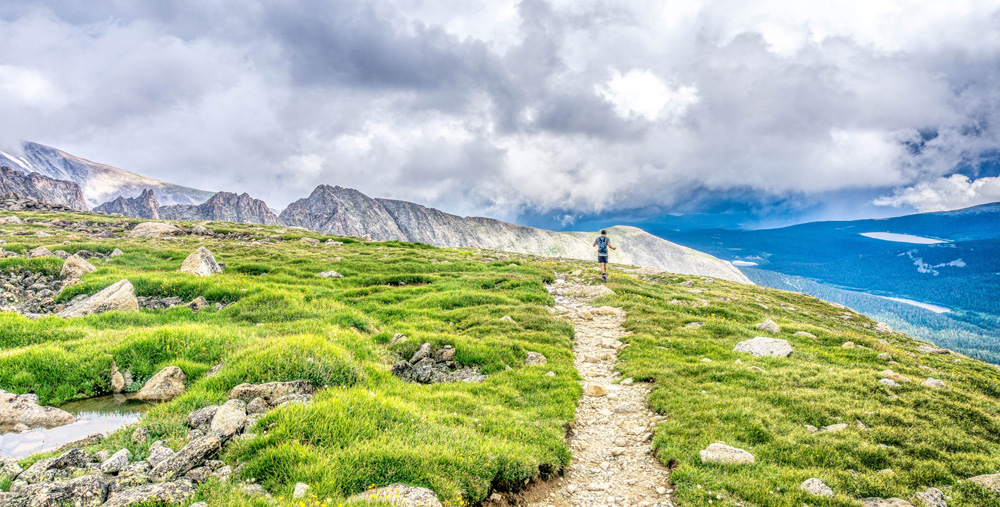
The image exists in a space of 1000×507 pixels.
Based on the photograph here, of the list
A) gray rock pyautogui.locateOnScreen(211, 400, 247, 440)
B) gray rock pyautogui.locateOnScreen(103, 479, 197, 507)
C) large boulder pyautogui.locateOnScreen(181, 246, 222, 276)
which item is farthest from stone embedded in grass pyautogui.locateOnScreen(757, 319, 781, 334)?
large boulder pyautogui.locateOnScreen(181, 246, 222, 276)

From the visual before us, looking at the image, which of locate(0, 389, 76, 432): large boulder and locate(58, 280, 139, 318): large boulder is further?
locate(58, 280, 139, 318): large boulder

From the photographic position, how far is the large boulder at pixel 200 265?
2077 cm

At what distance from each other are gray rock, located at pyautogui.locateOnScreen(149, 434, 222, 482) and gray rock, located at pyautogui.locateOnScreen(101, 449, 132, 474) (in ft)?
1.85

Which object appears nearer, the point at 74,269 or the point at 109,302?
the point at 109,302

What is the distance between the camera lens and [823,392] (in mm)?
11188

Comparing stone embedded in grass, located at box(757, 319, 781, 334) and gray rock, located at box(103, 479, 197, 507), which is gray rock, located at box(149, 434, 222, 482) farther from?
stone embedded in grass, located at box(757, 319, 781, 334)

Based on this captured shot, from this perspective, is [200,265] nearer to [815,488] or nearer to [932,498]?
[815,488]

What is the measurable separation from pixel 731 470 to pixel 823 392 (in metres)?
5.46

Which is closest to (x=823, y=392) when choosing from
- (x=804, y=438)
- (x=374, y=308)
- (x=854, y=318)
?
(x=804, y=438)

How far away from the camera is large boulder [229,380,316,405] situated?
8.27m

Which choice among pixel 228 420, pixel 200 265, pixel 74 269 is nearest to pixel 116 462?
pixel 228 420

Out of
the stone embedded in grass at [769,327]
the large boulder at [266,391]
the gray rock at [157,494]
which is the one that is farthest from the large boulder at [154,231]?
the stone embedded in grass at [769,327]

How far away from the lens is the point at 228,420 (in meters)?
7.03

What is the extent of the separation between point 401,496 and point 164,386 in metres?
7.16
